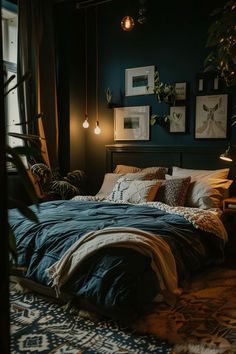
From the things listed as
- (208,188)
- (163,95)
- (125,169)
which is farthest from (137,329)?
(163,95)

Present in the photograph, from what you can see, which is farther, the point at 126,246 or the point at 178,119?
the point at 178,119

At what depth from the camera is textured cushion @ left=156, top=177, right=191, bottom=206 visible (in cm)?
355

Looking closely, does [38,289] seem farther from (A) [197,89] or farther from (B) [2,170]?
(A) [197,89]

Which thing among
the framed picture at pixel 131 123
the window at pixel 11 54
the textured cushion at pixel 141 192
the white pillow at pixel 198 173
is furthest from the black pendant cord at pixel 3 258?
the framed picture at pixel 131 123

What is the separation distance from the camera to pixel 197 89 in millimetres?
4098

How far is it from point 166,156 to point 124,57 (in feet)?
4.77

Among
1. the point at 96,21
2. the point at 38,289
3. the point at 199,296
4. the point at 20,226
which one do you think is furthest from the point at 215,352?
the point at 96,21

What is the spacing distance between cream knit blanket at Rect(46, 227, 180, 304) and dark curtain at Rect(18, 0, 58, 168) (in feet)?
6.38

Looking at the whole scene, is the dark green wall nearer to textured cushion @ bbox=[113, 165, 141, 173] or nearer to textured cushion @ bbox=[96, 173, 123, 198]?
textured cushion @ bbox=[113, 165, 141, 173]

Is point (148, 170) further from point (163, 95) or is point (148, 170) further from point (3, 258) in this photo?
point (3, 258)

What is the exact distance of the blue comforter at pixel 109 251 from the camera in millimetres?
2160

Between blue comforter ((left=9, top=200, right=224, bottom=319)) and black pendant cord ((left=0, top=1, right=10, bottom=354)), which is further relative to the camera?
blue comforter ((left=9, top=200, right=224, bottom=319))

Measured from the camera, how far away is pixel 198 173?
12.6 ft

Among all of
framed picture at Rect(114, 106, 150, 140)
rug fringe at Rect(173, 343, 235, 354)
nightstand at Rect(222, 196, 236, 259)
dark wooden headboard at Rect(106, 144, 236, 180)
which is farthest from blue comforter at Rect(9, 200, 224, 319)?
framed picture at Rect(114, 106, 150, 140)
